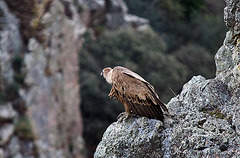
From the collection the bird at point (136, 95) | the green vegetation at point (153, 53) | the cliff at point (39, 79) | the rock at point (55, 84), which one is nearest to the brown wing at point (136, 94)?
the bird at point (136, 95)

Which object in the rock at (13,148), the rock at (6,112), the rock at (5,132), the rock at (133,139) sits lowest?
the rock at (13,148)

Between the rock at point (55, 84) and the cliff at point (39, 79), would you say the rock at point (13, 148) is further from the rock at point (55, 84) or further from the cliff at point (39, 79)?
the rock at point (55, 84)

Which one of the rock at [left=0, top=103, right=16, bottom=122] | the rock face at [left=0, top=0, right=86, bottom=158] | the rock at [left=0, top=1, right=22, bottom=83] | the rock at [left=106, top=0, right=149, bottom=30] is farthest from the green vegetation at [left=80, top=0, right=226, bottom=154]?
the rock at [left=0, top=1, right=22, bottom=83]

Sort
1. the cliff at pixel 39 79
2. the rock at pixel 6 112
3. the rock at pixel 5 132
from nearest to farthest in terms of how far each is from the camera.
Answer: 1. the rock at pixel 5 132
2. the rock at pixel 6 112
3. the cliff at pixel 39 79

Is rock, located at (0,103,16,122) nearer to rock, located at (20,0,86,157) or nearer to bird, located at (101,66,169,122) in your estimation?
rock, located at (20,0,86,157)

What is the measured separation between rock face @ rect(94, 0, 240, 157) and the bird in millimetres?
152

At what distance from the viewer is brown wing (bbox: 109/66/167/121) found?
6.07 meters

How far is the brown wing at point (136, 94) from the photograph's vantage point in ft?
19.9

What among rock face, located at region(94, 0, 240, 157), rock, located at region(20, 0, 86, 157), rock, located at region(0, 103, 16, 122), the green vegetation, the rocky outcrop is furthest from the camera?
the rocky outcrop

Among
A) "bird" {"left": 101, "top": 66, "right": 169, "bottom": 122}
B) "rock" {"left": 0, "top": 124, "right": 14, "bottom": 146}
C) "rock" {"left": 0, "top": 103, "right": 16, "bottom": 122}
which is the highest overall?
"bird" {"left": 101, "top": 66, "right": 169, "bottom": 122}

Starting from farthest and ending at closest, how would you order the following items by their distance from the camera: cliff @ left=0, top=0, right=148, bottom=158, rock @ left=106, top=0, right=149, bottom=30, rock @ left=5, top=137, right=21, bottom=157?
1. rock @ left=106, top=0, right=149, bottom=30
2. cliff @ left=0, top=0, right=148, bottom=158
3. rock @ left=5, top=137, right=21, bottom=157

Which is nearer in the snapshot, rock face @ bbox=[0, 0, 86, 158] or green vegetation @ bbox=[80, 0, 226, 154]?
rock face @ bbox=[0, 0, 86, 158]

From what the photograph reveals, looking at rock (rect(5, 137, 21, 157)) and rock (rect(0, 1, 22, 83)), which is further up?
rock (rect(0, 1, 22, 83))

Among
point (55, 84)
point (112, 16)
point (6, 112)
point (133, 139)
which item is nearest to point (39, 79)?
point (55, 84)
